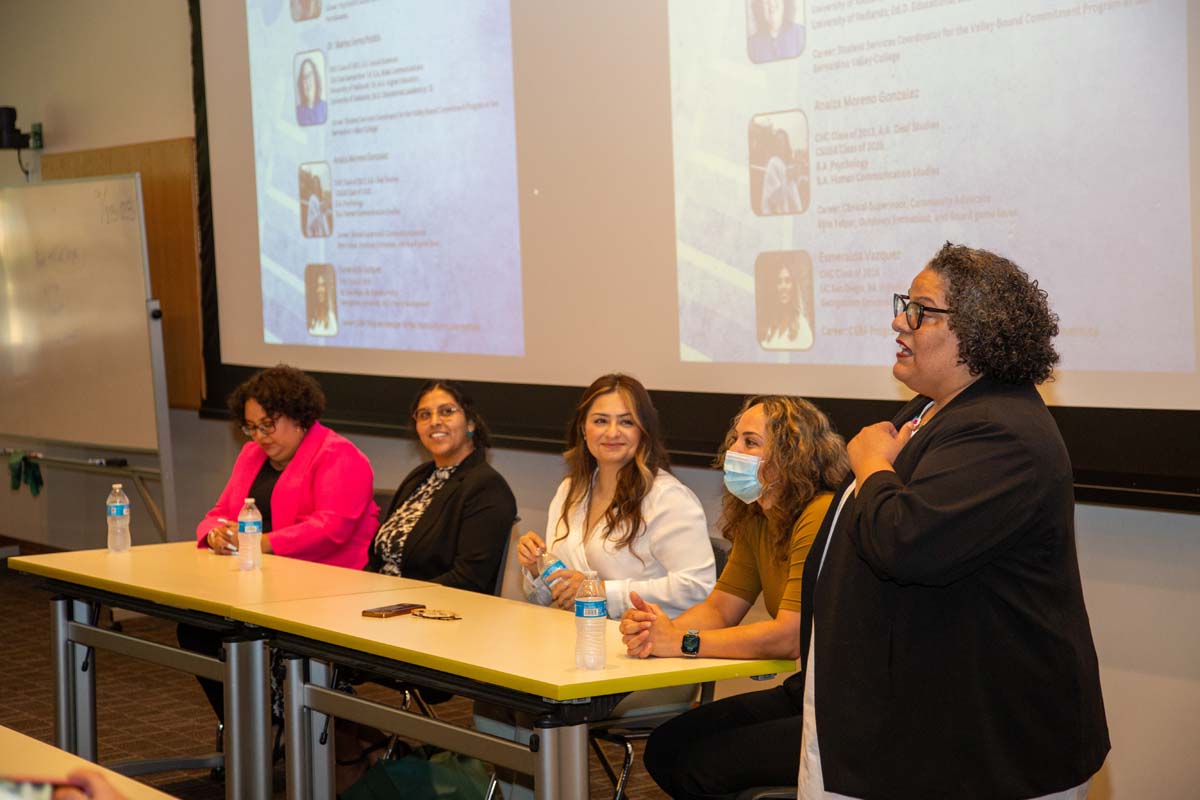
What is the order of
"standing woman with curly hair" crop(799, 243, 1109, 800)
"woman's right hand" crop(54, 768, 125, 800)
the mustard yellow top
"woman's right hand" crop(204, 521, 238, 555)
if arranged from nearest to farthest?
1. "woman's right hand" crop(54, 768, 125, 800)
2. "standing woman with curly hair" crop(799, 243, 1109, 800)
3. the mustard yellow top
4. "woman's right hand" crop(204, 521, 238, 555)

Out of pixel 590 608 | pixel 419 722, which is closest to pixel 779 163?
pixel 590 608

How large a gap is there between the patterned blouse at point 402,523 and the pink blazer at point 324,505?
20 cm

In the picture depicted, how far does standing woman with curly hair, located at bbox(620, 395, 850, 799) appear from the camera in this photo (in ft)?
9.27

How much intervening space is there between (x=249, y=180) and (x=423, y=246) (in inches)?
52.3

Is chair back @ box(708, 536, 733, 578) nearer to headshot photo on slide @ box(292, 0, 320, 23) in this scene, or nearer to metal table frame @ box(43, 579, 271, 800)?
metal table frame @ box(43, 579, 271, 800)

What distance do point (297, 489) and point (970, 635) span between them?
107 inches

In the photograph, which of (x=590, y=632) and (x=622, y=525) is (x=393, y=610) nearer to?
(x=622, y=525)

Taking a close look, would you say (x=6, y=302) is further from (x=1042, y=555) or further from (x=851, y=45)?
(x=1042, y=555)

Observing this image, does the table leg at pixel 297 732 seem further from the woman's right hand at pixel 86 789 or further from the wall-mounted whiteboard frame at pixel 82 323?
the wall-mounted whiteboard frame at pixel 82 323

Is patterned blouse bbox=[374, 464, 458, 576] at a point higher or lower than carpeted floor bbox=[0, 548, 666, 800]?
higher

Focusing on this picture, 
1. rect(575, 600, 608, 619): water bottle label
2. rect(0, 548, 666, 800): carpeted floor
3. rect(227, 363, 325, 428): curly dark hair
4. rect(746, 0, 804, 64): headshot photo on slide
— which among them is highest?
rect(746, 0, 804, 64): headshot photo on slide

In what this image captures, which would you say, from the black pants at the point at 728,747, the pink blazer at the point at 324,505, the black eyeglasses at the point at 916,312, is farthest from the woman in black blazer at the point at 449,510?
the black eyeglasses at the point at 916,312

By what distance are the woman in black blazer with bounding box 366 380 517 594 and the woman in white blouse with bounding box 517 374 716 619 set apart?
0.23 metres

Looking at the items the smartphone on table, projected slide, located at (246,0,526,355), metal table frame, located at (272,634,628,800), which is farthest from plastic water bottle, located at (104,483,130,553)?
projected slide, located at (246,0,526,355)
